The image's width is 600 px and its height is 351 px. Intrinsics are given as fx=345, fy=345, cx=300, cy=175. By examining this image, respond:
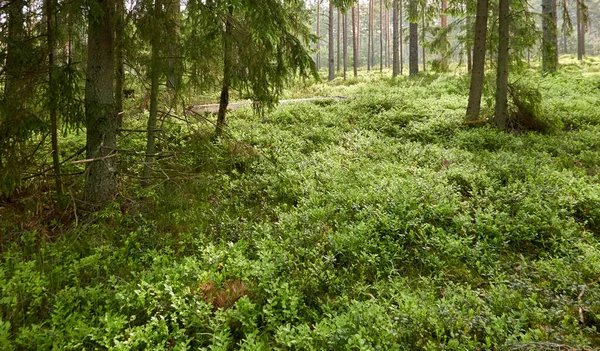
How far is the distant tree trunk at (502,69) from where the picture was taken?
29.5ft

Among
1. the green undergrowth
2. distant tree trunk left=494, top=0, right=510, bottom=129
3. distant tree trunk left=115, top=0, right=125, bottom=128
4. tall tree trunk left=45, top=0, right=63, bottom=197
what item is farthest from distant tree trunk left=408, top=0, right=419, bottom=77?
tall tree trunk left=45, top=0, right=63, bottom=197

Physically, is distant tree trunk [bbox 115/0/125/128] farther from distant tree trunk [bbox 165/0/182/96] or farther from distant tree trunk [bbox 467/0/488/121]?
distant tree trunk [bbox 467/0/488/121]

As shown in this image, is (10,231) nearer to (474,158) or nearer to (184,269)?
(184,269)

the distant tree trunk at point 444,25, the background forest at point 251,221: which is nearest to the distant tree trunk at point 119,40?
the background forest at point 251,221

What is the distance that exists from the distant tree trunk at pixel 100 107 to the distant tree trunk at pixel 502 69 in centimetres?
908

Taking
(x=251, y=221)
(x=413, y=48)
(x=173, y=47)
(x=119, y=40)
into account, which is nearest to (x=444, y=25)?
(x=413, y=48)

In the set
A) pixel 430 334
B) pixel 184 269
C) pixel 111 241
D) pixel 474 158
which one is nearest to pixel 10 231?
pixel 111 241

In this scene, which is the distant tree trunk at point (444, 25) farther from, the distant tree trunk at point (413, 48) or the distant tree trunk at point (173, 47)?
the distant tree trunk at point (173, 47)

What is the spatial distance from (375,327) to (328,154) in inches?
214

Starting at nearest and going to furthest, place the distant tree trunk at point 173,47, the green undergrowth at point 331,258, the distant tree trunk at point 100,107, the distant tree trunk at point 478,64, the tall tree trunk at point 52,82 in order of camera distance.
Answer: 1. the green undergrowth at point 331,258
2. the tall tree trunk at point 52,82
3. the distant tree trunk at point 100,107
4. the distant tree trunk at point 173,47
5. the distant tree trunk at point 478,64

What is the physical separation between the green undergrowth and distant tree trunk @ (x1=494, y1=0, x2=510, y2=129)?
1.41m

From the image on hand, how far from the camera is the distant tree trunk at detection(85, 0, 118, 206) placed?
537 cm

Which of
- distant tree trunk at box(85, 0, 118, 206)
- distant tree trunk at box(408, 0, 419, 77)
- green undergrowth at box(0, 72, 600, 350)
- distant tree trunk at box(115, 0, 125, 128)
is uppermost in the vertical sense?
distant tree trunk at box(408, 0, 419, 77)

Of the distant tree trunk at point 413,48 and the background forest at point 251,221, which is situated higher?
the distant tree trunk at point 413,48
